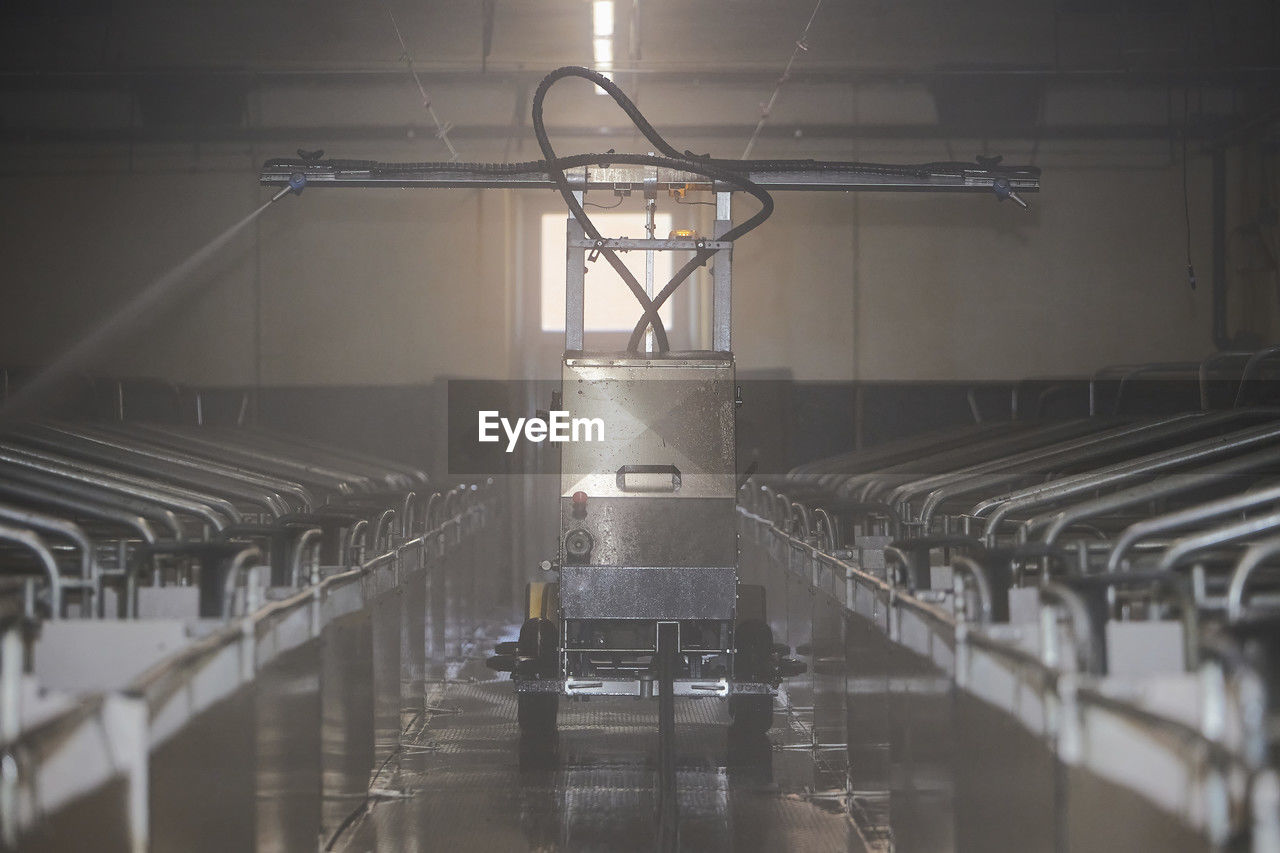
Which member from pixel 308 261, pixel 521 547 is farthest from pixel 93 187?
pixel 521 547

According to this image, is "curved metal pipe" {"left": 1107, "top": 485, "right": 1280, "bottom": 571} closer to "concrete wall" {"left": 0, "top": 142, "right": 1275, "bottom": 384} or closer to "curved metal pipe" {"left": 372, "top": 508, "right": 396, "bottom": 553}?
"curved metal pipe" {"left": 372, "top": 508, "right": 396, "bottom": 553}

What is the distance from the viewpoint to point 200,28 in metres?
7.23

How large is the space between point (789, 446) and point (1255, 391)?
2656mm

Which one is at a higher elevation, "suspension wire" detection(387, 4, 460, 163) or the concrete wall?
"suspension wire" detection(387, 4, 460, 163)

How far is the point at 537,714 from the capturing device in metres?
5.09

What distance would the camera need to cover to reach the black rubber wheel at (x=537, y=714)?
504 cm

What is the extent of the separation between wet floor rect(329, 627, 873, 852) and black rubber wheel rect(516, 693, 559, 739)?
0.07m

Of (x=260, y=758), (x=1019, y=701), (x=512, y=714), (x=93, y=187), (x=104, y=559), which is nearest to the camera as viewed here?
(x=1019, y=701)

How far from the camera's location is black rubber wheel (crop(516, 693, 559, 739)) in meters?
5.04

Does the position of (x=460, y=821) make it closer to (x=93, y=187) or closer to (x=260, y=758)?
(x=260, y=758)

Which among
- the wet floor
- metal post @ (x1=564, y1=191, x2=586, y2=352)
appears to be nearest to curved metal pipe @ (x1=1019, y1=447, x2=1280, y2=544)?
the wet floor

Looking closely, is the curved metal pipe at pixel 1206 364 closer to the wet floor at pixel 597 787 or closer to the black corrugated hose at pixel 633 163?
the wet floor at pixel 597 787

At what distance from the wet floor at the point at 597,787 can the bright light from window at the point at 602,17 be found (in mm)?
3308

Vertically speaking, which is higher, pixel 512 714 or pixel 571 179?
pixel 571 179
